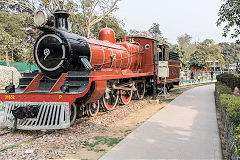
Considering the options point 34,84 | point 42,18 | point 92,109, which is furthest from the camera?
point 92,109

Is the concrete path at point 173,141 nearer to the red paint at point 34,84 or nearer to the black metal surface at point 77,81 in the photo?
the black metal surface at point 77,81

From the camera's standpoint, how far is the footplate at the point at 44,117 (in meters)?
5.31

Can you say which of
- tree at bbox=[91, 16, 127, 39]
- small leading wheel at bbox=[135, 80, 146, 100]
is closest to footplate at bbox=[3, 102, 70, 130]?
small leading wheel at bbox=[135, 80, 146, 100]

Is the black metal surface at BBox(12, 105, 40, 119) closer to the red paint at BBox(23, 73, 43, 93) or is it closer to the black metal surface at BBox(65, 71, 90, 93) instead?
the red paint at BBox(23, 73, 43, 93)

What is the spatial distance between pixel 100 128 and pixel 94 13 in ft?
56.4

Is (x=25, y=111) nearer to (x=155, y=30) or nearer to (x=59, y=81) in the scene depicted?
(x=59, y=81)

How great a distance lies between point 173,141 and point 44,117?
3104mm

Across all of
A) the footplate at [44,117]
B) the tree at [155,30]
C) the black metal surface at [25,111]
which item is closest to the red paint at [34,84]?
the footplate at [44,117]

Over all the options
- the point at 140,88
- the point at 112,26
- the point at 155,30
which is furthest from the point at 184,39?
the point at 140,88

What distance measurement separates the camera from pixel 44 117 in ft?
17.6

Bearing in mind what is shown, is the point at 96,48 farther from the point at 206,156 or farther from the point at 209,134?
the point at 206,156

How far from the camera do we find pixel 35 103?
5.58m

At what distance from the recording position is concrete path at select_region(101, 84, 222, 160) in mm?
3902

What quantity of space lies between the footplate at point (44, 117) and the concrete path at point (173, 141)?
168 centimetres
